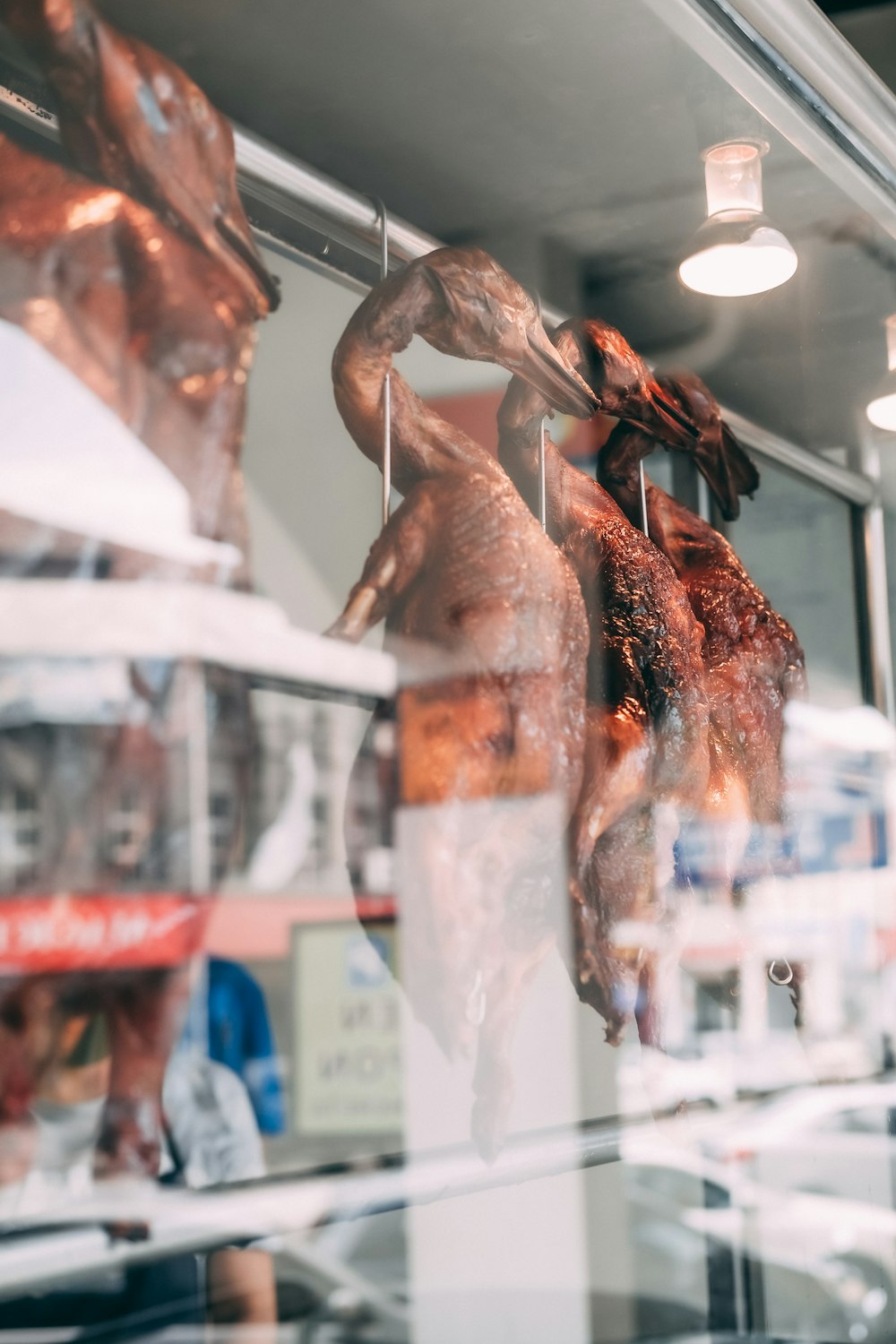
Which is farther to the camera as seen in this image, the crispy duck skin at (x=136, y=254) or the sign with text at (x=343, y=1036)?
the sign with text at (x=343, y=1036)

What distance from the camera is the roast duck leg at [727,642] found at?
162 cm

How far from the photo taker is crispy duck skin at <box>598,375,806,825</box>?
1.64 meters

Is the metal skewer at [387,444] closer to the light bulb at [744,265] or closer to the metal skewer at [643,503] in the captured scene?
the metal skewer at [643,503]

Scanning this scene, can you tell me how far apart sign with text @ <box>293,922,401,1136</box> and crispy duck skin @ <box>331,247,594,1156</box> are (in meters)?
0.96

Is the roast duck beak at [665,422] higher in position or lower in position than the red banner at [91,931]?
higher

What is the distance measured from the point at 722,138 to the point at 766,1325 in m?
2.23

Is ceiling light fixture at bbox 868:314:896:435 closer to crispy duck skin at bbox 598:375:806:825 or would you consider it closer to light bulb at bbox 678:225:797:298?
light bulb at bbox 678:225:797:298

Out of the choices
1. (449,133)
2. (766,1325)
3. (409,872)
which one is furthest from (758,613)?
(766,1325)

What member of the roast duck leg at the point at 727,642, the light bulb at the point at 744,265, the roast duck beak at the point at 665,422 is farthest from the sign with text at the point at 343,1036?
the light bulb at the point at 744,265

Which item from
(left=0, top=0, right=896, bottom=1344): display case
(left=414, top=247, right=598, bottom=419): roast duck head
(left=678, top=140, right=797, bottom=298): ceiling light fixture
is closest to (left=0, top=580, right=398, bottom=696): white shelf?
(left=0, top=0, right=896, bottom=1344): display case

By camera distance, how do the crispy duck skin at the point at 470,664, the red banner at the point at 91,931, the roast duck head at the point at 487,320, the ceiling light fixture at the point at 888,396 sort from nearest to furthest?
the red banner at the point at 91,931
the crispy duck skin at the point at 470,664
the roast duck head at the point at 487,320
the ceiling light fixture at the point at 888,396

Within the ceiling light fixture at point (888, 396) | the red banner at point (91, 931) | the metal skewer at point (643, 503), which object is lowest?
the red banner at point (91, 931)

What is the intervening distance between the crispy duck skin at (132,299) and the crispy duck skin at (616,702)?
532 millimetres

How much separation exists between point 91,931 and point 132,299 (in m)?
0.40
